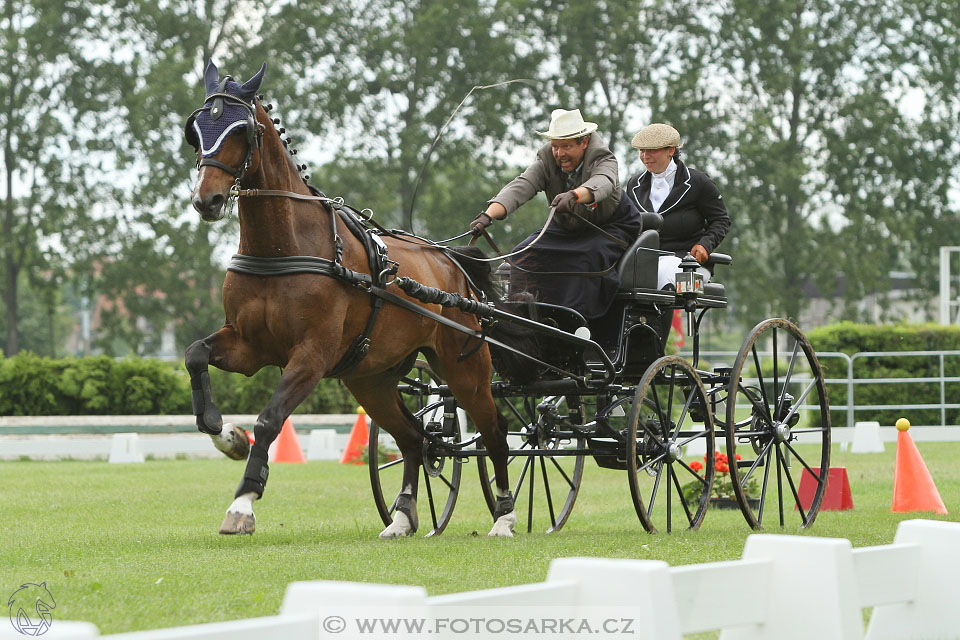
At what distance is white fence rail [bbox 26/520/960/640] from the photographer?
9.58 ft

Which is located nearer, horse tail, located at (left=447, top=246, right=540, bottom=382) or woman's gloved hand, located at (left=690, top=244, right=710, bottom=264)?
horse tail, located at (left=447, top=246, right=540, bottom=382)

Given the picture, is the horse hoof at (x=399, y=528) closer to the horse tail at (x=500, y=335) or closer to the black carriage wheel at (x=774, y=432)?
the horse tail at (x=500, y=335)

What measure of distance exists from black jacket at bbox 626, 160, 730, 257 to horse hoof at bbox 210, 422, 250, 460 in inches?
146

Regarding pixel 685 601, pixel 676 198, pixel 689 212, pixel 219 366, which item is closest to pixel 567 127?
pixel 676 198

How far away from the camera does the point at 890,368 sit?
808 inches

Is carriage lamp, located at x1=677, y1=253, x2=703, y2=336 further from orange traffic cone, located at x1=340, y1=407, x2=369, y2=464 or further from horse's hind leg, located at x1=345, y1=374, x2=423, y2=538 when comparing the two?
orange traffic cone, located at x1=340, y1=407, x2=369, y2=464

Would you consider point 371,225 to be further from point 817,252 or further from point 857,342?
point 817,252

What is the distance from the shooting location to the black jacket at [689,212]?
9289mm

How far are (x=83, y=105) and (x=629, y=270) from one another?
1080 inches

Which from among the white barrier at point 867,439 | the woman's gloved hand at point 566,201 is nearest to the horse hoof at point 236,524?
the woman's gloved hand at point 566,201

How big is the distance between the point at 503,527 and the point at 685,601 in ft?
15.5

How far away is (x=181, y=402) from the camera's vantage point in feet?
68.5

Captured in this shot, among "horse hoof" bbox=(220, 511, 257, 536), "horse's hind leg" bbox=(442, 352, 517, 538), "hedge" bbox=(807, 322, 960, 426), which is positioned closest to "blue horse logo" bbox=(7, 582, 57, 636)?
"horse hoof" bbox=(220, 511, 257, 536)

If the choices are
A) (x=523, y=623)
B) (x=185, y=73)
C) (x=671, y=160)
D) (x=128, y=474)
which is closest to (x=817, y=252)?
(x=185, y=73)
